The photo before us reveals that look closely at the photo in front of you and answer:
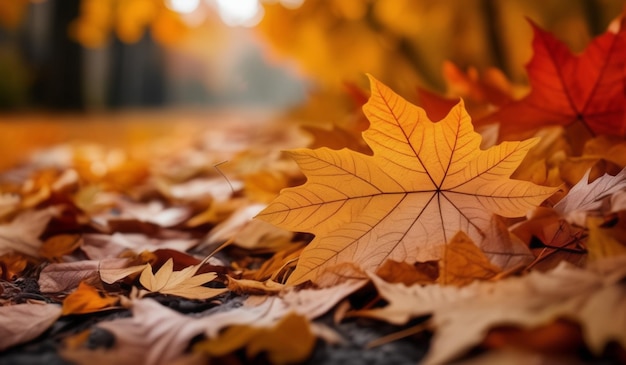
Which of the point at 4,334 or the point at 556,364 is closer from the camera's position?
the point at 556,364

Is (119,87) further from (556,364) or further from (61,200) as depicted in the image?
(556,364)

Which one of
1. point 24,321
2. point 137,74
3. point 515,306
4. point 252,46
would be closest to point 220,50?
point 252,46

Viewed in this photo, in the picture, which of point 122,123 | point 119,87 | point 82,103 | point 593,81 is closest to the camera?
point 593,81

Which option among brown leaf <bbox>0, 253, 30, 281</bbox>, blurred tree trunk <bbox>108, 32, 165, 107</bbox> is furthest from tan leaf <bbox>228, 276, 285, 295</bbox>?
blurred tree trunk <bbox>108, 32, 165, 107</bbox>

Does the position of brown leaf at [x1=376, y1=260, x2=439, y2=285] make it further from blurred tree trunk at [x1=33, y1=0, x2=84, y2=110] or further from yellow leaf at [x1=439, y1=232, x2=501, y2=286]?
blurred tree trunk at [x1=33, y1=0, x2=84, y2=110]

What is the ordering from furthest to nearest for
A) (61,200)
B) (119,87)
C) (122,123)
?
(119,87) → (122,123) → (61,200)

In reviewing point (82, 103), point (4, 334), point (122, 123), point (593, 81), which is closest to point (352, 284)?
point (4, 334)

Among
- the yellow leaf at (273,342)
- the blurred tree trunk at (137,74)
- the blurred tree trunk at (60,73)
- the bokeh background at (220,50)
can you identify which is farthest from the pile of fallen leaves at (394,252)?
the blurred tree trunk at (137,74)

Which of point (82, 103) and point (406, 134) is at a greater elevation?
point (406, 134)
